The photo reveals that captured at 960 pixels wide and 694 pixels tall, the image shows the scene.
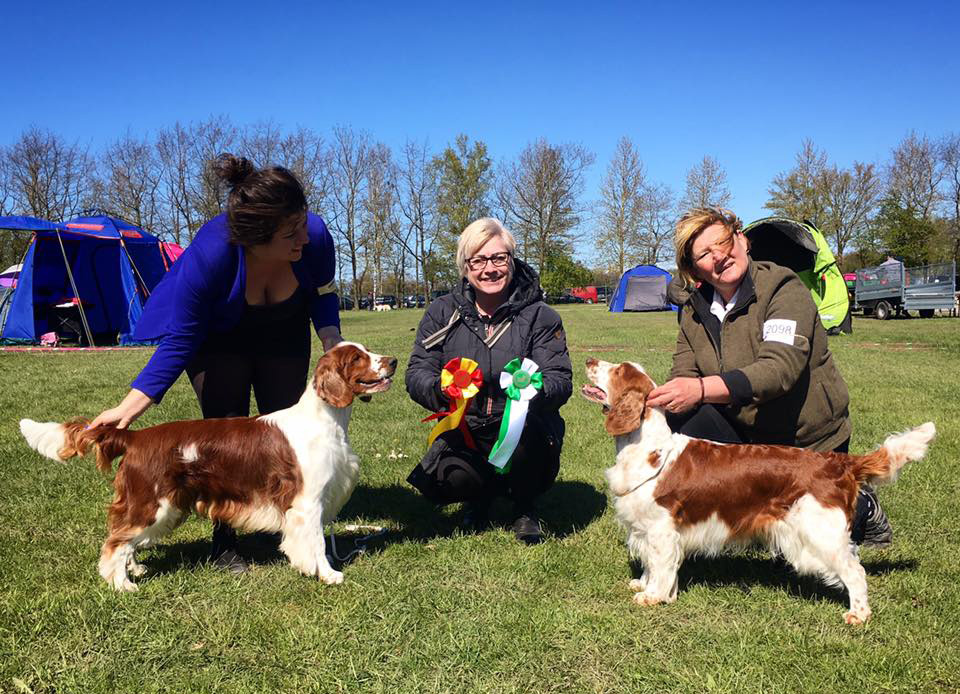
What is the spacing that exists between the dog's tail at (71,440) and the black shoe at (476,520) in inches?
78.1

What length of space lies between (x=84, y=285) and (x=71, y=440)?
590 inches

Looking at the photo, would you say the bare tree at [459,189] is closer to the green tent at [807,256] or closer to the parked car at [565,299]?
the parked car at [565,299]

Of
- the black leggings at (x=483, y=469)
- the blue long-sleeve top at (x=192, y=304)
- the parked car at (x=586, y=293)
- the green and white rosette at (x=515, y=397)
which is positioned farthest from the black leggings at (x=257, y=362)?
the parked car at (x=586, y=293)

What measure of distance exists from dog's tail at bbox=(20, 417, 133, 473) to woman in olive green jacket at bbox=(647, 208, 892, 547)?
252 cm

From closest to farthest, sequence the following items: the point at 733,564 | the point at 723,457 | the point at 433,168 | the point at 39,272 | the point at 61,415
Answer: the point at 723,457
the point at 733,564
the point at 61,415
the point at 39,272
the point at 433,168

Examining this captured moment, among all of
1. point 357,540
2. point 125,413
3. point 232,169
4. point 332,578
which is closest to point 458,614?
point 332,578

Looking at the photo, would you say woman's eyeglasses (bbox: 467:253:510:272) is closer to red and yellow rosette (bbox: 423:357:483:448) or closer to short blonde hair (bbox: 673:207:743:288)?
red and yellow rosette (bbox: 423:357:483:448)

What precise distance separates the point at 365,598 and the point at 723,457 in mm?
1762

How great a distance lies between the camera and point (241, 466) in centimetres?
329

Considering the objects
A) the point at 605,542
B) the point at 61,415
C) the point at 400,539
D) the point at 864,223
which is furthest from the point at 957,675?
the point at 864,223

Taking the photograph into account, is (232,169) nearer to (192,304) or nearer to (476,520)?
(192,304)

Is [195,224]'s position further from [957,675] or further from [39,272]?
[957,675]

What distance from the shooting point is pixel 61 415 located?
7.20m

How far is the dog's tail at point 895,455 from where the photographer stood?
287cm
